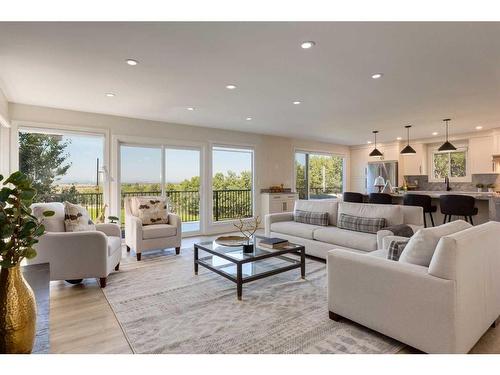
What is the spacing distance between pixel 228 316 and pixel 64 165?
4.10 m

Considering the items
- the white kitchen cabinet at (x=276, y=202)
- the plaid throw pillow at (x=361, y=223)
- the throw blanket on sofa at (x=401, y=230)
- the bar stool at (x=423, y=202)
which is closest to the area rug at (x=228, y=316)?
the plaid throw pillow at (x=361, y=223)

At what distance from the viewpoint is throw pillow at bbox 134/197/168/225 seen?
4.38 m

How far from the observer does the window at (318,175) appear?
26.4 feet

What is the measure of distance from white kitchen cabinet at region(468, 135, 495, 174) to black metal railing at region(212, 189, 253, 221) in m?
5.48

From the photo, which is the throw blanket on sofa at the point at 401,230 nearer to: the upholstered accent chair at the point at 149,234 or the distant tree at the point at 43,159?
the upholstered accent chair at the point at 149,234

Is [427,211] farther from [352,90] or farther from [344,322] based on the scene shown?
[344,322]

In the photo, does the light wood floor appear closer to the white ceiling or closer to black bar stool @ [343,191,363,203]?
the white ceiling

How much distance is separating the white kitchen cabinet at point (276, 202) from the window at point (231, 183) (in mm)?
349

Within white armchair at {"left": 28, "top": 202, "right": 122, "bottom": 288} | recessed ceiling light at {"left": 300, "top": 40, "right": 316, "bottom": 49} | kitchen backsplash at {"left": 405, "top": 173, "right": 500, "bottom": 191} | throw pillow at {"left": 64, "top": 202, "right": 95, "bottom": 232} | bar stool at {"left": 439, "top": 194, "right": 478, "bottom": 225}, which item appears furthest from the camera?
kitchen backsplash at {"left": 405, "top": 173, "right": 500, "bottom": 191}

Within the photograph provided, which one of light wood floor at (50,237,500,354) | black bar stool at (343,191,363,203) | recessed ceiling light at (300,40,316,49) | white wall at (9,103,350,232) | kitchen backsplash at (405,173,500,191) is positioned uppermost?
recessed ceiling light at (300,40,316,49)

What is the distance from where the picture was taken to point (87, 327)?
2193mm

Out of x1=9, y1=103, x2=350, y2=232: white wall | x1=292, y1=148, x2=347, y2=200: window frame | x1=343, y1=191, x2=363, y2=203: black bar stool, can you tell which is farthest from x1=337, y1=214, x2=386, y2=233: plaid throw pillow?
x1=292, y1=148, x2=347, y2=200: window frame

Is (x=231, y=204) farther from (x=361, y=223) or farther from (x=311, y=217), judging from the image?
(x=361, y=223)

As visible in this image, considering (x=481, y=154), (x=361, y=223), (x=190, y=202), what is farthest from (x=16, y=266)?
(x=481, y=154)
